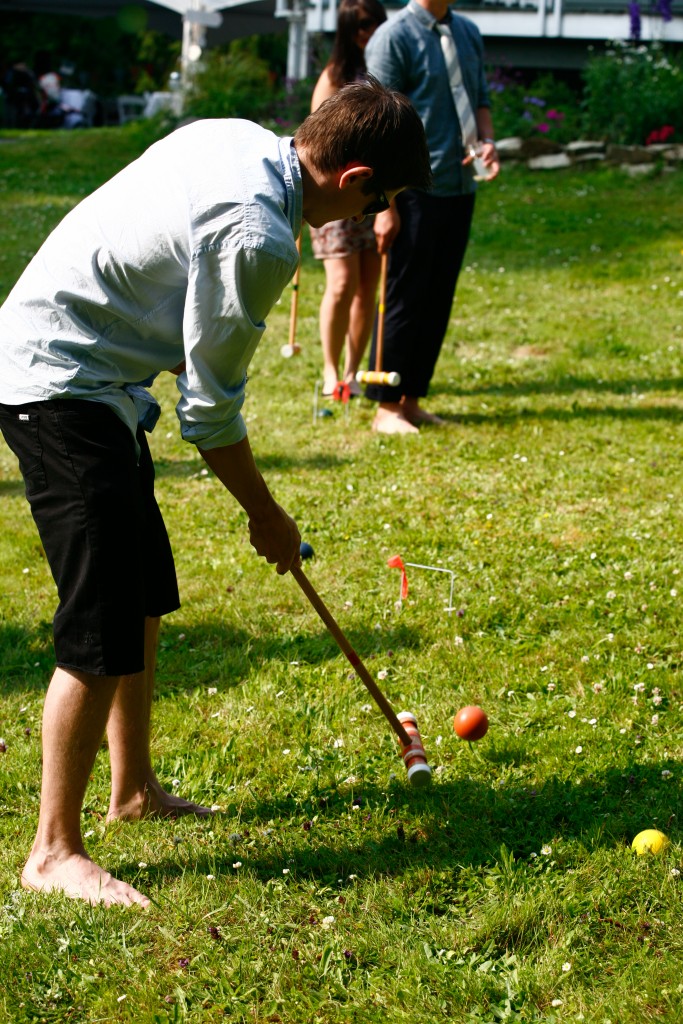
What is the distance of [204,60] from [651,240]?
375 inches

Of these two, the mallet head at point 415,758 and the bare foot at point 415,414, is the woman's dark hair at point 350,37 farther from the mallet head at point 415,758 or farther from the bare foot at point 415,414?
the mallet head at point 415,758

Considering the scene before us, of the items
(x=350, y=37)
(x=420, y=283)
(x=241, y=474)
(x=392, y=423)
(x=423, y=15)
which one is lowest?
(x=392, y=423)

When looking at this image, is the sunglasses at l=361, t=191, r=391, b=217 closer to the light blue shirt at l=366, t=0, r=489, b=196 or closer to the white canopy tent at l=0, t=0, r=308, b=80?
the light blue shirt at l=366, t=0, r=489, b=196

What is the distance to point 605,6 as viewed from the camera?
48.5 ft

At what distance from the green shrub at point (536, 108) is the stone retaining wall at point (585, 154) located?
244 mm

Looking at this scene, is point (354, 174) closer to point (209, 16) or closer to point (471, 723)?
point (471, 723)

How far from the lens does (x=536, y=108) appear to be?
14.4 m

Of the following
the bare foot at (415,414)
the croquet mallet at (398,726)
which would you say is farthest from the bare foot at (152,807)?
the bare foot at (415,414)

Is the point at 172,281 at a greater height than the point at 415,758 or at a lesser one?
greater

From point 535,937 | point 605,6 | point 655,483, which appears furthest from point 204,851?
point 605,6

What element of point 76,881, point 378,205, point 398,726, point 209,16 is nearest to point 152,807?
point 76,881

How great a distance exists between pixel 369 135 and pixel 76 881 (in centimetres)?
182

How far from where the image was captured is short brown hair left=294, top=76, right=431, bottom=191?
2.27 metres

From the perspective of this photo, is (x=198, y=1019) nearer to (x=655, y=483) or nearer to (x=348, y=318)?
(x=655, y=483)
